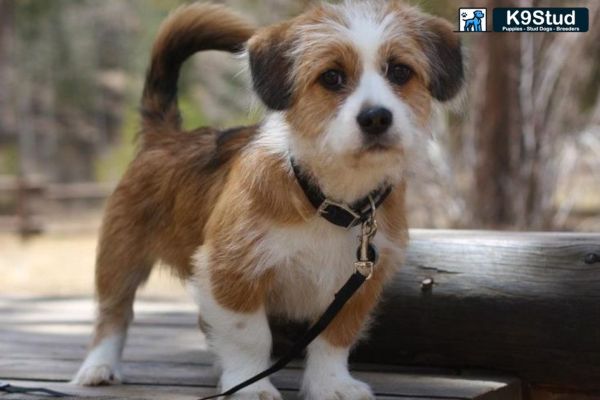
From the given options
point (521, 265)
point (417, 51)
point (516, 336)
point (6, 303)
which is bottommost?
point (6, 303)

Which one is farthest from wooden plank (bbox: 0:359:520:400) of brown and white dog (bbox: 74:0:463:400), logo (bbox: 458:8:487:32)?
logo (bbox: 458:8:487:32)

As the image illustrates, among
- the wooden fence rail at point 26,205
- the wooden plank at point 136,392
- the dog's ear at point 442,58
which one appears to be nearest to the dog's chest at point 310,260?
the wooden plank at point 136,392

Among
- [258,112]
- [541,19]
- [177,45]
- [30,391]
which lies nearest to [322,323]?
[258,112]

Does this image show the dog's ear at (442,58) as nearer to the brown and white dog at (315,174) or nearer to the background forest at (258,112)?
the brown and white dog at (315,174)

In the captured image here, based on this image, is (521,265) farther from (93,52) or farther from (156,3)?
(93,52)

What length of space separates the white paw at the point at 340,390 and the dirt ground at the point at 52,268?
6731mm

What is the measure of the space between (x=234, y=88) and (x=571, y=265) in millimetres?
21141

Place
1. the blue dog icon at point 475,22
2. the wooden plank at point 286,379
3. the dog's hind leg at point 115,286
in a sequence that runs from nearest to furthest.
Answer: the wooden plank at point 286,379, the dog's hind leg at point 115,286, the blue dog icon at point 475,22

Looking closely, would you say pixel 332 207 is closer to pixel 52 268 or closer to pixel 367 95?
pixel 367 95

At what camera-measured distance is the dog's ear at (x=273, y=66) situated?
10.1ft

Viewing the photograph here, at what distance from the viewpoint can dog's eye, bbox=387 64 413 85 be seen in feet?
9.86

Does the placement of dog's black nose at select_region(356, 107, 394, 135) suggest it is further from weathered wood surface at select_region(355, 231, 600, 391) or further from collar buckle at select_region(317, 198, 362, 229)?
weathered wood surface at select_region(355, 231, 600, 391)

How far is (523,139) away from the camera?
6.87 meters

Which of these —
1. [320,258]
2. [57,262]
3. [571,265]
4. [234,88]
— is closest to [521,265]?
[571,265]
